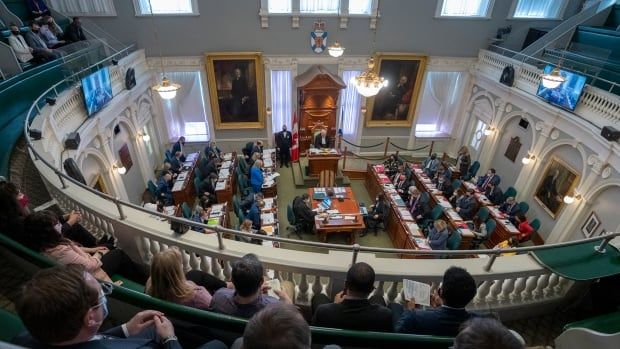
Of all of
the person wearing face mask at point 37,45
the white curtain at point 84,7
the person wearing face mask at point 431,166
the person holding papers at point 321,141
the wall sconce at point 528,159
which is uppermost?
the white curtain at point 84,7

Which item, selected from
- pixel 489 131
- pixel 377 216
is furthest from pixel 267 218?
pixel 489 131

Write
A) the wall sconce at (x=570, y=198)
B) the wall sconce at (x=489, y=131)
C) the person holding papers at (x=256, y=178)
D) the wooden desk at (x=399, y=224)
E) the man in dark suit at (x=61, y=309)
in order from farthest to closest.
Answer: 1. the wall sconce at (x=489, y=131)
2. the person holding papers at (x=256, y=178)
3. the wall sconce at (x=570, y=198)
4. the wooden desk at (x=399, y=224)
5. the man in dark suit at (x=61, y=309)

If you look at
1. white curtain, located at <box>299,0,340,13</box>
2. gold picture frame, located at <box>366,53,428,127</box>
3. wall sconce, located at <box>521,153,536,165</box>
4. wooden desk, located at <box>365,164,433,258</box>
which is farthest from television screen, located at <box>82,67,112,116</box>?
wall sconce, located at <box>521,153,536,165</box>

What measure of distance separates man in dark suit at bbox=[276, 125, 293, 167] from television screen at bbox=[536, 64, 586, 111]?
828 cm

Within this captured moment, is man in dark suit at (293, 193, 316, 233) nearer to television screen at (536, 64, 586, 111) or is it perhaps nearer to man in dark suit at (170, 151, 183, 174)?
man in dark suit at (170, 151, 183, 174)

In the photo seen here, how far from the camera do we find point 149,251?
3.73 m

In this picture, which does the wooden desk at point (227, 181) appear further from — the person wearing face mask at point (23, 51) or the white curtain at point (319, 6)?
the white curtain at point (319, 6)

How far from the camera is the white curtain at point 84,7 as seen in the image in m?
10.3

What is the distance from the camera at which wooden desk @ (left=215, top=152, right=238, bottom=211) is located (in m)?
9.74

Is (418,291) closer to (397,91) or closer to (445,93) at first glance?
(397,91)

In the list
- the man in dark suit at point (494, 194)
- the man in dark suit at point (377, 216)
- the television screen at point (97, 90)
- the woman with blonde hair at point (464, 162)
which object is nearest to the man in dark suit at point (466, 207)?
the man in dark suit at point (494, 194)

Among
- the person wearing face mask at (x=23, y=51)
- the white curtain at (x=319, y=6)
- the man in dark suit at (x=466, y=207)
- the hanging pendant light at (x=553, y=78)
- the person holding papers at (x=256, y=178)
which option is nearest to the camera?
the person wearing face mask at (x=23, y=51)

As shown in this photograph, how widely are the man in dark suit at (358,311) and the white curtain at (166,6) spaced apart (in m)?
11.5

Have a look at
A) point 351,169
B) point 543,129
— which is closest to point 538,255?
point 543,129
